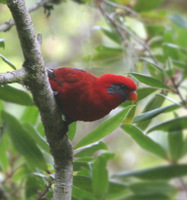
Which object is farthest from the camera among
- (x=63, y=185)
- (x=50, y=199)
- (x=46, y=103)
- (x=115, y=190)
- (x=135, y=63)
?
(x=135, y=63)

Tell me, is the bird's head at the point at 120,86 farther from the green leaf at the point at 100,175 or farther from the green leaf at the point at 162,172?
the green leaf at the point at 162,172

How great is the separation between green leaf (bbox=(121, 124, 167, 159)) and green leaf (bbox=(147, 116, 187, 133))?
83 mm

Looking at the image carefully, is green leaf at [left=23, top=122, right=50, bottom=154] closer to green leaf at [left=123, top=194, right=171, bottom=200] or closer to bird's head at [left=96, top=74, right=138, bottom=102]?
bird's head at [left=96, top=74, right=138, bottom=102]

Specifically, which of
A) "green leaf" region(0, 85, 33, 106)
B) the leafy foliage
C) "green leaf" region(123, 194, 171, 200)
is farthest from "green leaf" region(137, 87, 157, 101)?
"green leaf" region(123, 194, 171, 200)

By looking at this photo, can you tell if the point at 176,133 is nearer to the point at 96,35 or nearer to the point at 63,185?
the point at 63,185

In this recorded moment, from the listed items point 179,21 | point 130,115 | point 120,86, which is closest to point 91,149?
point 130,115

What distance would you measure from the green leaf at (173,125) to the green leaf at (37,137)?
61cm

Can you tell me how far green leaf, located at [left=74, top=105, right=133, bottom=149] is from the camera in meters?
2.00

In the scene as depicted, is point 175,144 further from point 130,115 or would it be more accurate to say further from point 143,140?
point 130,115

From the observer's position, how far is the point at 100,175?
2240mm

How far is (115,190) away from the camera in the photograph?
2621mm

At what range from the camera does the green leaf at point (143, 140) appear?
2109mm

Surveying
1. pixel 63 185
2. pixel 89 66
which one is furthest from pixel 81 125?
pixel 63 185

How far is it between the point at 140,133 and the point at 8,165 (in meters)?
1.16
